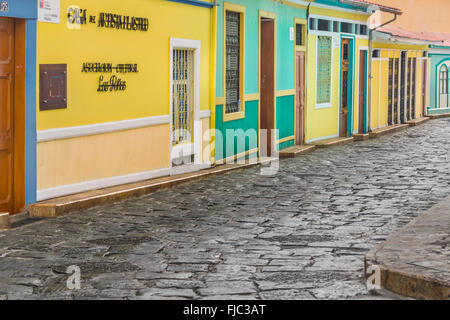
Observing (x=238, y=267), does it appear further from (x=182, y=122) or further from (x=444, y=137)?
(x=444, y=137)

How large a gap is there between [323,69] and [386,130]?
195 inches

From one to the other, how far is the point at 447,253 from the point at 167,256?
7.66ft

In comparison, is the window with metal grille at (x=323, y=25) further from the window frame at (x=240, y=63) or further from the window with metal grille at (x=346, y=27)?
the window frame at (x=240, y=63)

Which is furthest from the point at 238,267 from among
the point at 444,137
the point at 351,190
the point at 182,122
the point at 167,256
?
the point at 444,137

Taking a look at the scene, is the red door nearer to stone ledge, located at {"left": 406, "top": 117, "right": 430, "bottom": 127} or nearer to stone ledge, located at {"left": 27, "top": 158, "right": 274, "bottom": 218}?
stone ledge, located at {"left": 27, "top": 158, "right": 274, "bottom": 218}

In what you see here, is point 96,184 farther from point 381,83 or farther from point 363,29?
point 381,83

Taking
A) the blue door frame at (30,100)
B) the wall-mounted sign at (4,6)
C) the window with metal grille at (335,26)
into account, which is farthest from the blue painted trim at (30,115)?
the window with metal grille at (335,26)

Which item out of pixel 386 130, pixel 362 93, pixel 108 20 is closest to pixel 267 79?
pixel 108 20

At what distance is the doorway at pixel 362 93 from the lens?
25688mm

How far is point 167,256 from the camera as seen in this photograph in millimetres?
7891

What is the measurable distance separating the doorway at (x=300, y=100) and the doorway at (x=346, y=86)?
3284 millimetres

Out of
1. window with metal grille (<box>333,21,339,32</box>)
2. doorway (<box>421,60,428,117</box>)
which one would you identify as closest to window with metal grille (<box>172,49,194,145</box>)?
window with metal grille (<box>333,21,339,32</box>)

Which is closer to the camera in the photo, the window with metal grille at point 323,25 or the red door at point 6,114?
the red door at point 6,114

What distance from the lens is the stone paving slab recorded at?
633cm
